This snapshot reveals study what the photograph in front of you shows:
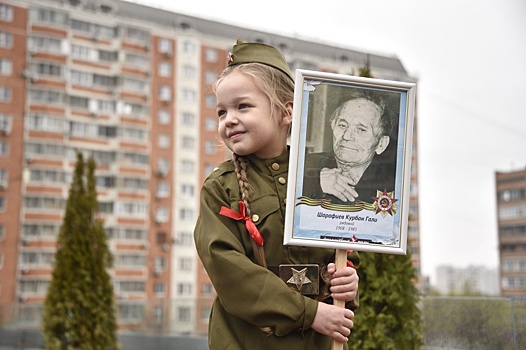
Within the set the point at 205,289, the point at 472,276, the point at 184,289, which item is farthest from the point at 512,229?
the point at 184,289

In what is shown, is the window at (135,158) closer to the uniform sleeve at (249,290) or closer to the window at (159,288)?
the window at (159,288)

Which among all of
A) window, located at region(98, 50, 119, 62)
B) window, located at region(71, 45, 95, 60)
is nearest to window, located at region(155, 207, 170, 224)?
window, located at region(98, 50, 119, 62)

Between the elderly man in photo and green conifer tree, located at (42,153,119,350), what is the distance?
318 inches

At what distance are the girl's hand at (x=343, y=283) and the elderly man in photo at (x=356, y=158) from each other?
22 centimetres

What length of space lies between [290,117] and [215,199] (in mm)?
411

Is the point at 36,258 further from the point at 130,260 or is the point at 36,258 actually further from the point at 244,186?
the point at 244,186

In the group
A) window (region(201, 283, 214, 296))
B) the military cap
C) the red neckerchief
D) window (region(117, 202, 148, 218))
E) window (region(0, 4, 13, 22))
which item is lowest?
window (region(201, 283, 214, 296))

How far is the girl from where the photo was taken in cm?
209

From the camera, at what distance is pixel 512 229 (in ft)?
233

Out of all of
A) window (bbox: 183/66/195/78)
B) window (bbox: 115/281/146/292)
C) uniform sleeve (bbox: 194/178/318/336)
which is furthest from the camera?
window (bbox: 183/66/195/78)

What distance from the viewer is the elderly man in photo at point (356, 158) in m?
2.20

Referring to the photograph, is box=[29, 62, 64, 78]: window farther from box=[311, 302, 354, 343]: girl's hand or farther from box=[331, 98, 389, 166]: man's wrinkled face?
box=[311, 302, 354, 343]: girl's hand

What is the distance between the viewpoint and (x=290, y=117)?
7.84 ft

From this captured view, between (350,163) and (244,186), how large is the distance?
0.35m
